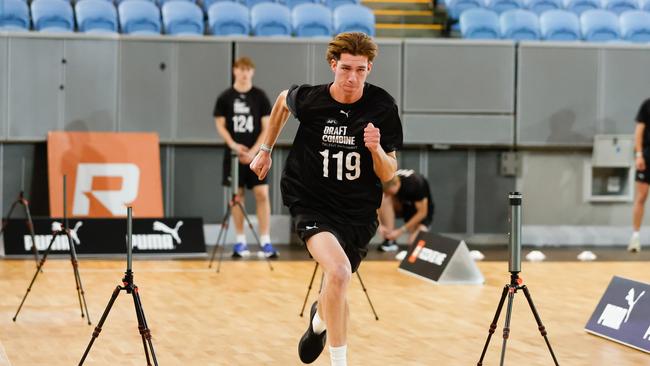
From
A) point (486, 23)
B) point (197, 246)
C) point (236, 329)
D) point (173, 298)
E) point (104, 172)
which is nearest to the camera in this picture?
point (236, 329)

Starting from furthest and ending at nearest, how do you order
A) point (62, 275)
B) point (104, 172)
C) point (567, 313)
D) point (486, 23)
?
point (486, 23) → point (104, 172) → point (62, 275) → point (567, 313)

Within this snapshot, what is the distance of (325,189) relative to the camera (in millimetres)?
6031

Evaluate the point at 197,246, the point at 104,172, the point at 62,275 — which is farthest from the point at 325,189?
the point at 104,172

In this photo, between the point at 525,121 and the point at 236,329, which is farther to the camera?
the point at 525,121

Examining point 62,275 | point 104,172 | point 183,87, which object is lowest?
point 62,275

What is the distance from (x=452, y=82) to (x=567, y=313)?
623 centimetres

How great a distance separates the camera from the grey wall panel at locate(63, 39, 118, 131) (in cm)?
1410

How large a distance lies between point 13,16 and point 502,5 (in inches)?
282

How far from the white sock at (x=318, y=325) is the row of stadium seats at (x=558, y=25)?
943 cm

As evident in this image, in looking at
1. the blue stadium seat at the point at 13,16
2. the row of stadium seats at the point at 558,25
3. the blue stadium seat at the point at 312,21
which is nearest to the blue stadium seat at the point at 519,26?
the row of stadium seats at the point at 558,25

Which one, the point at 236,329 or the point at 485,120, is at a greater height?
the point at 485,120

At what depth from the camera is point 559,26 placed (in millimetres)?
15695

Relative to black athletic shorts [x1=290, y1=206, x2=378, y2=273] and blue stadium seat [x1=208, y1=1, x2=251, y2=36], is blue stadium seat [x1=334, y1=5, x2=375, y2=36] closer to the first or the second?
blue stadium seat [x1=208, y1=1, x2=251, y2=36]

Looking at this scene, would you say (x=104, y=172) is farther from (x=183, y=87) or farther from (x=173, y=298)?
(x=173, y=298)
